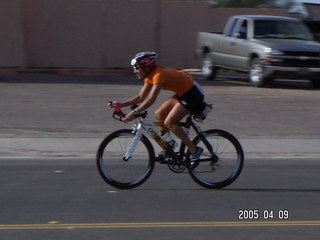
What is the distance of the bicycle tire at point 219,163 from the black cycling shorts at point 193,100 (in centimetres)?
37

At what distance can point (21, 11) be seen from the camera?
23.8 metres

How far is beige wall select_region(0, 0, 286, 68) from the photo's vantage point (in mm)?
24797

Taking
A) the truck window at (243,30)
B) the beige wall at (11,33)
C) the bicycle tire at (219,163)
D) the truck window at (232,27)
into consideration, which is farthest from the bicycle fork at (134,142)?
the beige wall at (11,33)

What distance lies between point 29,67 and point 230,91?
8.05 metres

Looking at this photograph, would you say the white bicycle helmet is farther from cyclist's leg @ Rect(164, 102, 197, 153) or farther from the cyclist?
cyclist's leg @ Rect(164, 102, 197, 153)

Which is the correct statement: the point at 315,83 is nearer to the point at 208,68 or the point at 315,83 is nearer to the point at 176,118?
the point at 208,68

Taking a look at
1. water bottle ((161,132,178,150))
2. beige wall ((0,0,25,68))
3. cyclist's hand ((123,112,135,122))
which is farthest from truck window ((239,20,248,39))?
cyclist's hand ((123,112,135,122))

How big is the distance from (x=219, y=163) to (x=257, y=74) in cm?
1133

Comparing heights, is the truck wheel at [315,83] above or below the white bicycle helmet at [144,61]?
below

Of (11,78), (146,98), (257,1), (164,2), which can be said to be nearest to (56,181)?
(146,98)

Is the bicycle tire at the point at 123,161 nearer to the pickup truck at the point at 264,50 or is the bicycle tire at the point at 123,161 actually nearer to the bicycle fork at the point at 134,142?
the bicycle fork at the point at 134,142

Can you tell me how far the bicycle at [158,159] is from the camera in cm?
882

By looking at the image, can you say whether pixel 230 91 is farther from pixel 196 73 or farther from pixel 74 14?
pixel 74 14

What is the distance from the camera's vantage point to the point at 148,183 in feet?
31.1
